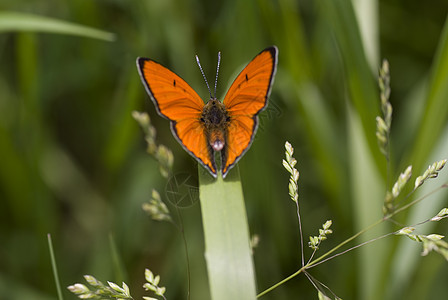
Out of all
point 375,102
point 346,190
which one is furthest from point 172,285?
point 375,102

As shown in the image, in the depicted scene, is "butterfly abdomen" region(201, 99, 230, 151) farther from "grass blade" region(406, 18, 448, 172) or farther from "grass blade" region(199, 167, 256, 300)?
"grass blade" region(406, 18, 448, 172)

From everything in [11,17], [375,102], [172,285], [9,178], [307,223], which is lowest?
[172,285]

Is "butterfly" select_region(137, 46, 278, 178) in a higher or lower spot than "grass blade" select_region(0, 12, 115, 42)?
lower

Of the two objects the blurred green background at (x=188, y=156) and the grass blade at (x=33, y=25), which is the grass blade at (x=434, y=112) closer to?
the blurred green background at (x=188, y=156)

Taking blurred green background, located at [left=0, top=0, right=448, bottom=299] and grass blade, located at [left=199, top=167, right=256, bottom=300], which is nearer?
grass blade, located at [left=199, top=167, right=256, bottom=300]

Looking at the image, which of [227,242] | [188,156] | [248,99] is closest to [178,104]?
[248,99]

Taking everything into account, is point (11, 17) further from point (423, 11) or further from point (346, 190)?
point (423, 11)

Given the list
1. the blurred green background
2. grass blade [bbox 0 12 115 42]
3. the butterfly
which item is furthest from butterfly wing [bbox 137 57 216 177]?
grass blade [bbox 0 12 115 42]
